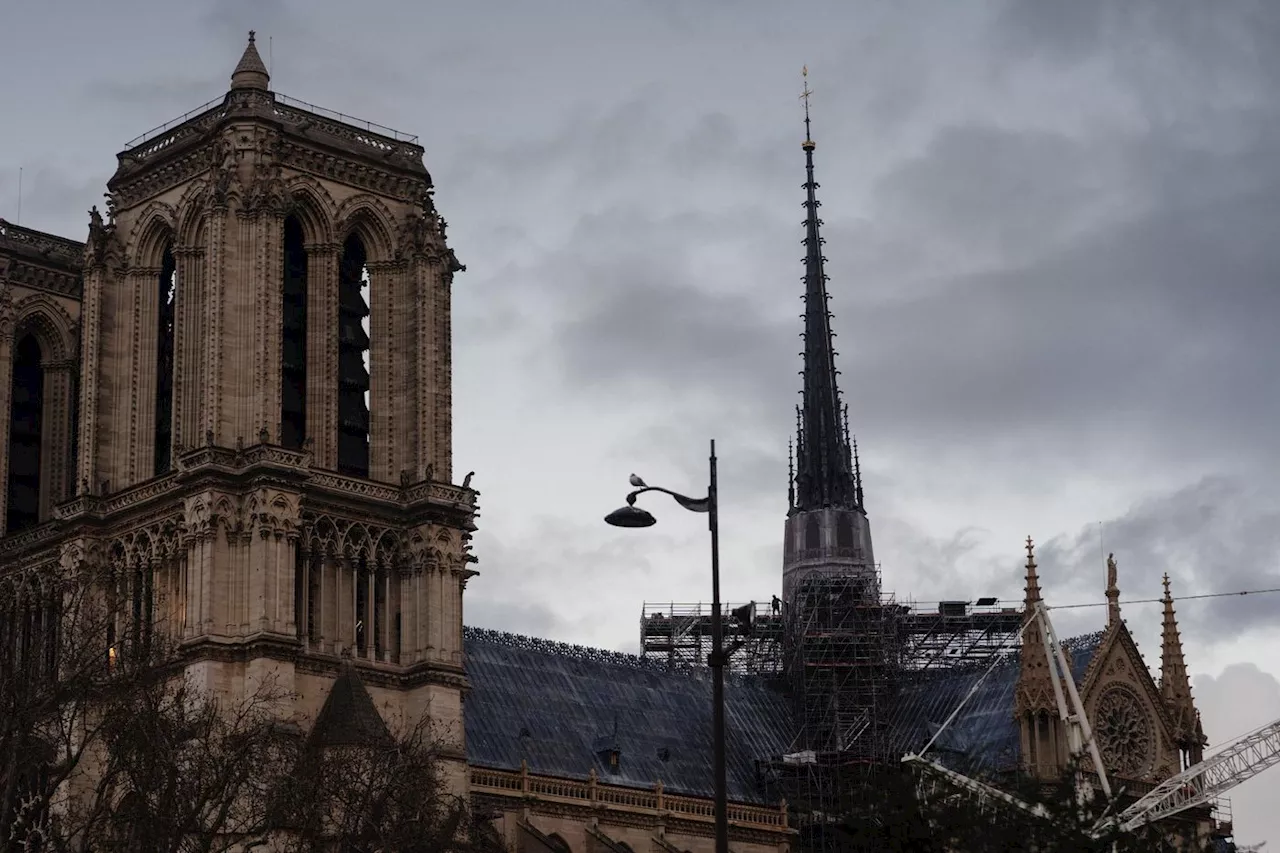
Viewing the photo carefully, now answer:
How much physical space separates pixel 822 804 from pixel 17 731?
47.5 meters

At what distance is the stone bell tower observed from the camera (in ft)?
307

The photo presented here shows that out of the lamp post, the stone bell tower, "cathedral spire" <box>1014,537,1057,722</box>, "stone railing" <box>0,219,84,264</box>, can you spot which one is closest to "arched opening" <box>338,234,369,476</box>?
the stone bell tower

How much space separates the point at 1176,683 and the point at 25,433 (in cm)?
4763

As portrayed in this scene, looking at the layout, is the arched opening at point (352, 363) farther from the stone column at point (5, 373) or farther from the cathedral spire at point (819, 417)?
the cathedral spire at point (819, 417)

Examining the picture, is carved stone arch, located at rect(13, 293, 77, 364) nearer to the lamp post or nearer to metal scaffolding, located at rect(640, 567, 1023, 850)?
metal scaffolding, located at rect(640, 567, 1023, 850)

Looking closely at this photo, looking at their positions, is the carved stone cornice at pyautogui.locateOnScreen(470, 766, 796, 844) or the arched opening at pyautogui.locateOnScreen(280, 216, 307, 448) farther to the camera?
the carved stone cornice at pyautogui.locateOnScreen(470, 766, 796, 844)

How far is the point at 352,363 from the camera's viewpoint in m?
101

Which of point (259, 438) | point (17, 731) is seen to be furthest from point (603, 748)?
point (17, 731)

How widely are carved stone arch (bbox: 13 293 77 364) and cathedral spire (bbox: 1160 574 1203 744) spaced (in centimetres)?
4613

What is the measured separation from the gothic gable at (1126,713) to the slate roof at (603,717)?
44.4 feet

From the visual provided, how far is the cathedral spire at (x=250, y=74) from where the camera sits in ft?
327


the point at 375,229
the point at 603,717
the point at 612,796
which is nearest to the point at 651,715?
the point at 603,717

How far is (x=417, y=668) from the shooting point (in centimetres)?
9619

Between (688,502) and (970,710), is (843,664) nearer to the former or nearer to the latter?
(970,710)
